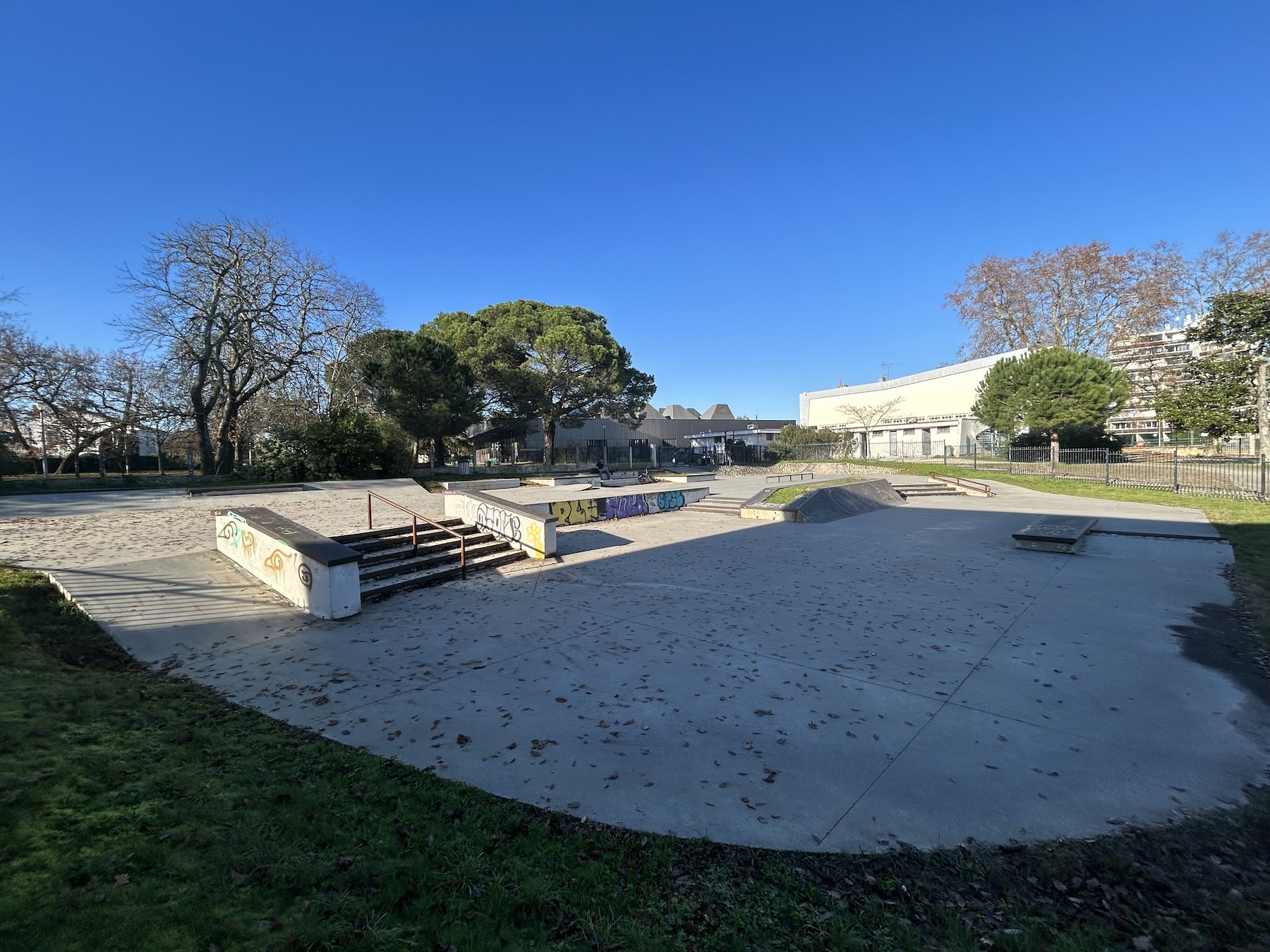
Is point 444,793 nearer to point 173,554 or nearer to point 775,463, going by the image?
point 173,554

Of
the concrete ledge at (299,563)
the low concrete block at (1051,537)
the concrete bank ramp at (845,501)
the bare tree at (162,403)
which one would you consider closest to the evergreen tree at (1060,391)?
the concrete bank ramp at (845,501)

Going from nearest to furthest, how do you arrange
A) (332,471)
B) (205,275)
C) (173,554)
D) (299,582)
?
(299,582), (173,554), (332,471), (205,275)

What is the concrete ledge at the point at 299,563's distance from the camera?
6938mm

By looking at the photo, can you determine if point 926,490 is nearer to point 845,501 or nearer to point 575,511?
point 845,501

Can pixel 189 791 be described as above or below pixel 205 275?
below

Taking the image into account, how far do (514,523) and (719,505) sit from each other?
32.5 ft

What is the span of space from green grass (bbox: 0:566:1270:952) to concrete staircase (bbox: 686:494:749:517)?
Result: 15.0 metres

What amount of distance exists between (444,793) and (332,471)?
22.5 m

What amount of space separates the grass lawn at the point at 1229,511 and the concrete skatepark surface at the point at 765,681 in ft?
1.31

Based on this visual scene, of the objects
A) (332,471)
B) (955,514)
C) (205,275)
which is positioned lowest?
(955,514)

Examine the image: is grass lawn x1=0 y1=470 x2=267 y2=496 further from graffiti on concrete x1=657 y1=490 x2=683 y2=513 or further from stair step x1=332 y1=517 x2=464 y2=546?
graffiti on concrete x1=657 y1=490 x2=683 y2=513

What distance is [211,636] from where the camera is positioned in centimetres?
624

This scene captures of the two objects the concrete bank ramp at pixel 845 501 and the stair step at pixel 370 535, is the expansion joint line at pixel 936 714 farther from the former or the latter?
the concrete bank ramp at pixel 845 501

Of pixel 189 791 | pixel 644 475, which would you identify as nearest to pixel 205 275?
pixel 644 475
